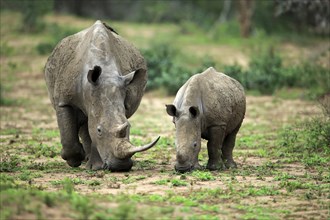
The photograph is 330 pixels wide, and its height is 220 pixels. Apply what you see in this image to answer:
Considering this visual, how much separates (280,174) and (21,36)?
21204 mm

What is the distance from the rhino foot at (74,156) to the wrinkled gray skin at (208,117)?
60.5 inches

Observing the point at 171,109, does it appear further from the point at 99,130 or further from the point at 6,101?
the point at 6,101

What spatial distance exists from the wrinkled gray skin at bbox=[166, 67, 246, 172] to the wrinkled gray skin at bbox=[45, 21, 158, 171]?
74cm

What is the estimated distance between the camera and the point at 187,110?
448 inches

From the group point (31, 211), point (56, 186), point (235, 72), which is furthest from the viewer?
point (235, 72)

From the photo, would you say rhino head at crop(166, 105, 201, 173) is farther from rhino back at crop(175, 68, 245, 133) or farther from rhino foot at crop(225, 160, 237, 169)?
rhino foot at crop(225, 160, 237, 169)

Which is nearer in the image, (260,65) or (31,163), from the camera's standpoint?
(31,163)

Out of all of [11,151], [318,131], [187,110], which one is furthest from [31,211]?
[318,131]

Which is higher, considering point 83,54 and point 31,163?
point 83,54

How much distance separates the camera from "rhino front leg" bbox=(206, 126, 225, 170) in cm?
1170

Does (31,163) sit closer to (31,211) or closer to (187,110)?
(187,110)

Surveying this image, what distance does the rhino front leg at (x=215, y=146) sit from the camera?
1170cm

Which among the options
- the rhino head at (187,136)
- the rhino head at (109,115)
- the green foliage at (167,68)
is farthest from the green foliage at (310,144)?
the green foliage at (167,68)

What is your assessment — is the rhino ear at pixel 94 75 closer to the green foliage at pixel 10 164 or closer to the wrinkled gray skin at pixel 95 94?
the wrinkled gray skin at pixel 95 94
